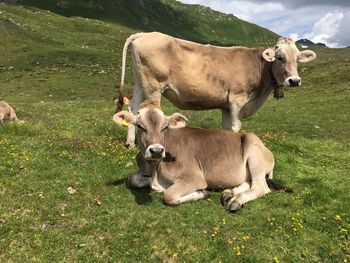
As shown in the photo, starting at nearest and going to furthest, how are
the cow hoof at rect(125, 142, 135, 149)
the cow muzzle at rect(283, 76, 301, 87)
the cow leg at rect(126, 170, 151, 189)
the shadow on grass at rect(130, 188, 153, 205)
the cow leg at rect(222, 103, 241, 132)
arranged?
the shadow on grass at rect(130, 188, 153, 205), the cow leg at rect(126, 170, 151, 189), the cow muzzle at rect(283, 76, 301, 87), the cow leg at rect(222, 103, 241, 132), the cow hoof at rect(125, 142, 135, 149)

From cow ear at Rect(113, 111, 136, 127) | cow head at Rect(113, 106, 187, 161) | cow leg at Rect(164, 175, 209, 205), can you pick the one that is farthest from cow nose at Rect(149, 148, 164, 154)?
cow leg at Rect(164, 175, 209, 205)

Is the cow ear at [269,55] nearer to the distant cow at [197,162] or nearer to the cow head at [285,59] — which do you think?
the cow head at [285,59]

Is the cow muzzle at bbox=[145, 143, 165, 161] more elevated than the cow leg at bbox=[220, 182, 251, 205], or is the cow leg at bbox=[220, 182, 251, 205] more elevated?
the cow muzzle at bbox=[145, 143, 165, 161]

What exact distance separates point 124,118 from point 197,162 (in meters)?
2.26

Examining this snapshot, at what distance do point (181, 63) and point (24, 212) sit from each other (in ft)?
22.3

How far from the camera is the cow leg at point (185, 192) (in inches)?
419

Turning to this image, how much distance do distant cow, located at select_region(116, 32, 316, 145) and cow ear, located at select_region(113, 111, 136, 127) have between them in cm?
339

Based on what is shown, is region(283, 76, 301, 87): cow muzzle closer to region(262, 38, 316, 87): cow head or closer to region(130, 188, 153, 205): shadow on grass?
region(262, 38, 316, 87): cow head

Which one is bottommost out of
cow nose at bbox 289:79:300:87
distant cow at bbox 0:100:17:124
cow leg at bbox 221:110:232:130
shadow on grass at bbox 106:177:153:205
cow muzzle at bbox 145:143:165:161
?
distant cow at bbox 0:100:17:124

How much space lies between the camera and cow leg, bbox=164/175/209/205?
419 inches

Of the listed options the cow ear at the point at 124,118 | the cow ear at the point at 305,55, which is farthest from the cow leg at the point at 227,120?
the cow ear at the point at 124,118

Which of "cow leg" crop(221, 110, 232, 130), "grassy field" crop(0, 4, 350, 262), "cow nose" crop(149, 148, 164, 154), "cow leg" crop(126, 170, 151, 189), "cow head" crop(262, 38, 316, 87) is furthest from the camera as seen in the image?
"cow leg" crop(221, 110, 232, 130)

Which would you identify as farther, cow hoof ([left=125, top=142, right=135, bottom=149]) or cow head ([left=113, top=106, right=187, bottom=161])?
cow hoof ([left=125, top=142, right=135, bottom=149])

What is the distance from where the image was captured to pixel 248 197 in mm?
11109
